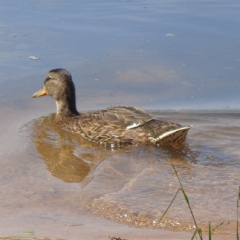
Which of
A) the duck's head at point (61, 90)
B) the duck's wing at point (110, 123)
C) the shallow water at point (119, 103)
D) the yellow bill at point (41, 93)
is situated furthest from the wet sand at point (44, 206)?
the yellow bill at point (41, 93)

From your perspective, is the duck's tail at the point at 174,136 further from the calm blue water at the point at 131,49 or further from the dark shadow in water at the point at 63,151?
the calm blue water at the point at 131,49

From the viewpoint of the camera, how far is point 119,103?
33.7ft

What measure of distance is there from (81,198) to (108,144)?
213 centimetres

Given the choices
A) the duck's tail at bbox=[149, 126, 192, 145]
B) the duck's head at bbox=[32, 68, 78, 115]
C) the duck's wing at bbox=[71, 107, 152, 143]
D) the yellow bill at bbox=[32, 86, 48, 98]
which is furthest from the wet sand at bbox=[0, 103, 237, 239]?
the yellow bill at bbox=[32, 86, 48, 98]

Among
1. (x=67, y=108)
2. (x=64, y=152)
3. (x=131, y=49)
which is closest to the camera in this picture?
(x=64, y=152)

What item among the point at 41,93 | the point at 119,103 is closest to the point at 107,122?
the point at 119,103

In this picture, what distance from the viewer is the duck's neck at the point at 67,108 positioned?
9.80 m

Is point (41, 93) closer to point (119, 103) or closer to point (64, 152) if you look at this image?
point (119, 103)

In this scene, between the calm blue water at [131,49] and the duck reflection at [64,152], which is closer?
the duck reflection at [64,152]

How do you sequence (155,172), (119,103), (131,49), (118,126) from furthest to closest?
(131,49) → (119,103) → (118,126) → (155,172)

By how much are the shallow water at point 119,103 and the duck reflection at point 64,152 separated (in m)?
0.01

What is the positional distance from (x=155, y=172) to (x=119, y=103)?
2625mm

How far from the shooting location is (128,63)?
37.1ft

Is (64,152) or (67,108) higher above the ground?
(67,108)
